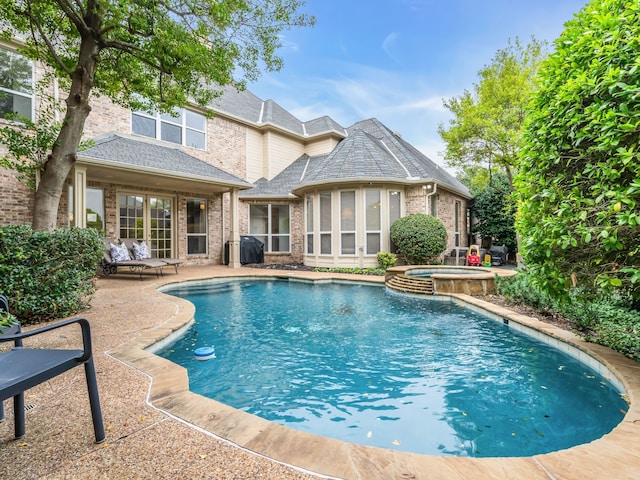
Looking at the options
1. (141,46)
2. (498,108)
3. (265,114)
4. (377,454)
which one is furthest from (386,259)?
(265,114)

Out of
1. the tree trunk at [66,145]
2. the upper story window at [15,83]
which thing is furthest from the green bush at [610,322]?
the upper story window at [15,83]

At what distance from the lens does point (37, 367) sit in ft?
5.30

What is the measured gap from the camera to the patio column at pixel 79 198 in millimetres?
8156

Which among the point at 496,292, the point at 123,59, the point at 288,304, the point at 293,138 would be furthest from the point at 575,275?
the point at 293,138

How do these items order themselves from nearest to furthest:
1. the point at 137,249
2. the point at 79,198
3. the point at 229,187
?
the point at 79,198 < the point at 137,249 < the point at 229,187

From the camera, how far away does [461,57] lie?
1368 cm

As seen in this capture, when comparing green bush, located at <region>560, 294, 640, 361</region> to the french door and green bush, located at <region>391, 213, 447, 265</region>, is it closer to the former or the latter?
green bush, located at <region>391, 213, 447, 265</region>

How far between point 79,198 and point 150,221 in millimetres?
3539

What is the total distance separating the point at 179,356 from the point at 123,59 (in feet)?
20.1

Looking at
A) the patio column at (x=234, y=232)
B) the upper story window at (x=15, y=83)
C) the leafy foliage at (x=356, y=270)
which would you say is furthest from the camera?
the patio column at (x=234, y=232)

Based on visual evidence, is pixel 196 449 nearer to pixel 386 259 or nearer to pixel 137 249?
pixel 386 259

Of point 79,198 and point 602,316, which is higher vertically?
point 79,198

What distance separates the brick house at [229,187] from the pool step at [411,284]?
9.32 feet

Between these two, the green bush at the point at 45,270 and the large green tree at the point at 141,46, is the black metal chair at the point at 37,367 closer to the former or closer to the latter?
the green bush at the point at 45,270
